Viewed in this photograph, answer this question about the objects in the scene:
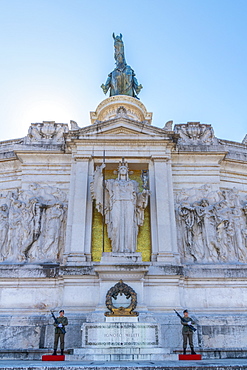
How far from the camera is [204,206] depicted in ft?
52.2

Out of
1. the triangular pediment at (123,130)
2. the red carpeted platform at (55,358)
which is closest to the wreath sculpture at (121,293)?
the red carpeted platform at (55,358)

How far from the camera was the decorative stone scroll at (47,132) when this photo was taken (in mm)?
17891

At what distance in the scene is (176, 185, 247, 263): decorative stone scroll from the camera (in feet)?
49.5

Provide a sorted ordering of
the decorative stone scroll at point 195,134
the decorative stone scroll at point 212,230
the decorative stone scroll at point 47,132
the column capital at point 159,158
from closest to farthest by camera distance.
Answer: the decorative stone scroll at point 212,230 < the column capital at point 159,158 < the decorative stone scroll at point 47,132 < the decorative stone scroll at point 195,134

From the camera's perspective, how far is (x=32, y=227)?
1514 centimetres

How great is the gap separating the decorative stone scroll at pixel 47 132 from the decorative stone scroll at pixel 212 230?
7279 mm

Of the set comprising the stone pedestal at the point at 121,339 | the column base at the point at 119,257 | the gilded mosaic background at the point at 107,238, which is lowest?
the stone pedestal at the point at 121,339

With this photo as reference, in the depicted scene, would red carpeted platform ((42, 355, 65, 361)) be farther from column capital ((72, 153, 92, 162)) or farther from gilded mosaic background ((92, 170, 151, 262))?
column capital ((72, 153, 92, 162))

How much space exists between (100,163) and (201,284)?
24.3 feet

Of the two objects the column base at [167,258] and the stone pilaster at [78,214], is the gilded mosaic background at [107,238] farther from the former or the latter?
the column base at [167,258]

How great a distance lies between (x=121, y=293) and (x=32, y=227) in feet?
17.3

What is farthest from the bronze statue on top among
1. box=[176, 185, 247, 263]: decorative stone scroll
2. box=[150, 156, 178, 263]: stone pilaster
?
box=[176, 185, 247, 263]: decorative stone scroll

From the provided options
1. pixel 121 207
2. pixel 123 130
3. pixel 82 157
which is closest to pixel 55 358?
pixel 121 207

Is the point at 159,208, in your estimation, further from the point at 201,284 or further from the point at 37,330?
the point at 37,330
